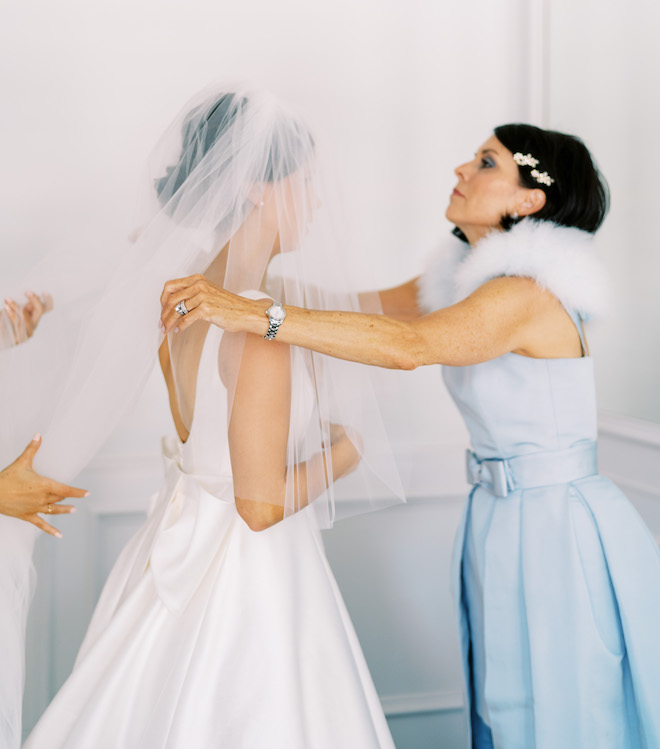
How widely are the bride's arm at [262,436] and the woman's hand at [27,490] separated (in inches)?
12.5

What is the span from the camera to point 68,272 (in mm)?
1470

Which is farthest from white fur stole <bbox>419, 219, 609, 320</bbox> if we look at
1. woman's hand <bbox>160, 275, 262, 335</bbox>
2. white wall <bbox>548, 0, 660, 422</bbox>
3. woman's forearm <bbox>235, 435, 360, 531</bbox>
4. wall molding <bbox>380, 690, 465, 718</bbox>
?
wall molding <bbox>380, 690, 465, 718</bbox>

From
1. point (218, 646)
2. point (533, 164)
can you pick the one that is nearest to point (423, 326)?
point (533, 164)

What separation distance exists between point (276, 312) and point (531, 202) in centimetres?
79

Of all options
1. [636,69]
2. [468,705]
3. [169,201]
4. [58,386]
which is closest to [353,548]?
[468,705]

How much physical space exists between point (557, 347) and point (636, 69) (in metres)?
1.19

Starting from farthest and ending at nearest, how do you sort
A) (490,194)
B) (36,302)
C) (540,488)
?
(490,194) → (540,488) → (36,302)

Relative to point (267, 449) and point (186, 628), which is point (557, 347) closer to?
point (267, 449)

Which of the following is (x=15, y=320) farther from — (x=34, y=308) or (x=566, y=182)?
(x=566, y=182)

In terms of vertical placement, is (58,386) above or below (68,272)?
below

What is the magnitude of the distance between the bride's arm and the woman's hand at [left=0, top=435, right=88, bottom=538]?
318mm

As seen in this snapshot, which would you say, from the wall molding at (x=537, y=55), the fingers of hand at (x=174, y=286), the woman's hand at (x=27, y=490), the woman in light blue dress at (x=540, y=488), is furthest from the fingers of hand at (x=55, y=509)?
the wall molding at (x=537, y=55)

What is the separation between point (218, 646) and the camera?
125cm

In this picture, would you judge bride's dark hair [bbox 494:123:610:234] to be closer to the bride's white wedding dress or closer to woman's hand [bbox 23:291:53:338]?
the bride's white wedding dress
